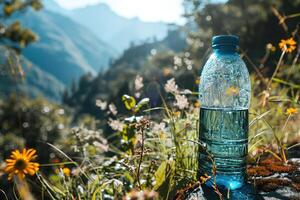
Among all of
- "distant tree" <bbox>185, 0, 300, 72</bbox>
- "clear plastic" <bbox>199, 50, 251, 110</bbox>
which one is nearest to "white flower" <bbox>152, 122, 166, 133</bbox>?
"clear plastic" <bbox>199, 50, 251, 110</bbox>

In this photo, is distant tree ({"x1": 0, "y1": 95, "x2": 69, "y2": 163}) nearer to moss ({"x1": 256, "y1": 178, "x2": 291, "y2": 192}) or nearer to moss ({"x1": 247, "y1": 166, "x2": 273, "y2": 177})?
moss ({"x1": 247, "y1": 166, "x2": 273, "y2": 177})

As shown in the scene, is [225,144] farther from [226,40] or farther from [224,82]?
[226,40]

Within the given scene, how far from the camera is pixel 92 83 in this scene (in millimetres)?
89438

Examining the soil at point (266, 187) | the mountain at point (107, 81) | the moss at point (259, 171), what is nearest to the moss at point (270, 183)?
the soil at point (266, 187)

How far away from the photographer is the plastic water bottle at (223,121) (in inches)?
69.7

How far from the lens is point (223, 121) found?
189 centimetres

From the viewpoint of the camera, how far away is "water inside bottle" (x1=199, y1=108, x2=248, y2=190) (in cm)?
Result: 177

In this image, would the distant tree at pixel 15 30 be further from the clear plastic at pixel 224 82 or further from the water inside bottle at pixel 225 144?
the water inside bottle at pixel 225 144

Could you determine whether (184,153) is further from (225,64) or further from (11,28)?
(11,28)

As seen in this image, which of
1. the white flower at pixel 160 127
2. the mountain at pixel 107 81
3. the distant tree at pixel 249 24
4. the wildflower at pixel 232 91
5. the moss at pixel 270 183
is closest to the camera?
the moss at pixel 270 183

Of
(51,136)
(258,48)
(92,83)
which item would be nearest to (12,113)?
(51,136)

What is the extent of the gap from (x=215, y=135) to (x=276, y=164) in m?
0.48

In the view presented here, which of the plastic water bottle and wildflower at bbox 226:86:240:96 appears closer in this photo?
the plastic water bottle

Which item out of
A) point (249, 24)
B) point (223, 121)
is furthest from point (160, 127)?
point (249, 24)
